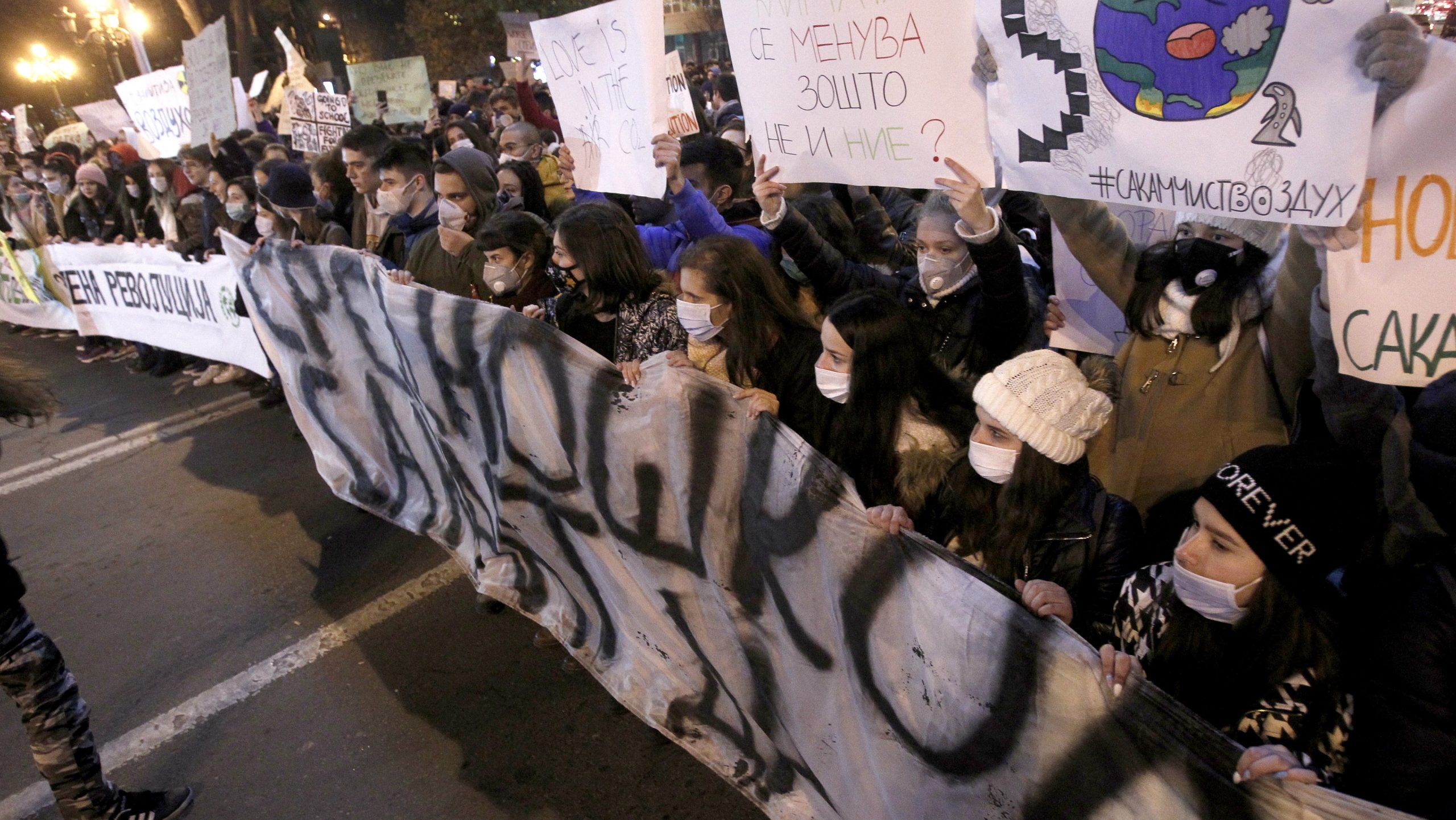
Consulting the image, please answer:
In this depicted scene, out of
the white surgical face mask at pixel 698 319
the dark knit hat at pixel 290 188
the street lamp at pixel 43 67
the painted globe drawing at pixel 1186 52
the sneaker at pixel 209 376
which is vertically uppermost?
the street lamp at pixel 43 67

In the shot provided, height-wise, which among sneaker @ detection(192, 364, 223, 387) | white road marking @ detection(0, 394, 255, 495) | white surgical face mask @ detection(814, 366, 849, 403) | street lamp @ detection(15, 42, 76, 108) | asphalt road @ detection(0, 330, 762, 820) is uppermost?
street lamp @ detection(15, 42, 76, 108)

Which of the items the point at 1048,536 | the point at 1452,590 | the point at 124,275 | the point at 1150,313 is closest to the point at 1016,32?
the point at 1150,313

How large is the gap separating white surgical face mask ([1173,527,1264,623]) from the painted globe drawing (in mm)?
866

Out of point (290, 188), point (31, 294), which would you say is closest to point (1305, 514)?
point (290, 188)

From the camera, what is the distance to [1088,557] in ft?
6.12

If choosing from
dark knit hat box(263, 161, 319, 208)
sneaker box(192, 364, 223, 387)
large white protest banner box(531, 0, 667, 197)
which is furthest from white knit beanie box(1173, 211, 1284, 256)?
sneaker box(192, 364, 223, 387)

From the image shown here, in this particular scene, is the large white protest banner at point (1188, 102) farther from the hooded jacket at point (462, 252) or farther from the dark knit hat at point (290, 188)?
the dark knit hat at point (290, 188)

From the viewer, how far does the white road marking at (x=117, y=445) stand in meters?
6.07

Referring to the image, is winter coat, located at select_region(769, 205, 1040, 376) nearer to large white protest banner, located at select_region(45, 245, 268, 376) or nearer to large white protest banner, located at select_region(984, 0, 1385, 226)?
large white protest banner, located at select_region(984, 0, 1385, 226)

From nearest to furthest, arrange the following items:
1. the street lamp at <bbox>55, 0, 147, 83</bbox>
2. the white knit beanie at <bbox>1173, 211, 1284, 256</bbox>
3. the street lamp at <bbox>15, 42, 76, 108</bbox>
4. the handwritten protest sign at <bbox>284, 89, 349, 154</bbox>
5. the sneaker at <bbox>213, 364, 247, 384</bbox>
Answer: the white knit beanie at <bbox>1173, 211, 1284, 256</bbox> < the sneaker at <bbox>213, 364, 247, 384</bbox> < the handwritten protest sign at <bbox>284, 89, 349, 154</bbox> < the street lamp at <bbox>55, 0, 147, 83</bbox> < the street lamp at <bbox>15, 42, 76, 108</bbox>

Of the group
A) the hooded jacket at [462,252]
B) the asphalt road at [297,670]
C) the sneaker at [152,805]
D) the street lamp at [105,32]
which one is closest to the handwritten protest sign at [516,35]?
the asphalt road at [297,670]

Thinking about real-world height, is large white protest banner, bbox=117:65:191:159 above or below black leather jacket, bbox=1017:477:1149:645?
above

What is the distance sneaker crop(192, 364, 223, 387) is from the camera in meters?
7.39

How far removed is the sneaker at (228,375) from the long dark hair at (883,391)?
6431 millimetres
